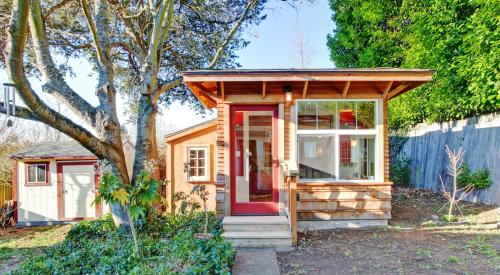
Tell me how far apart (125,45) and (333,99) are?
20.7ft

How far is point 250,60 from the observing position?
37.0ft

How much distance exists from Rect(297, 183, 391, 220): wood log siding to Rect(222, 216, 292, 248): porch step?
710 millimetres

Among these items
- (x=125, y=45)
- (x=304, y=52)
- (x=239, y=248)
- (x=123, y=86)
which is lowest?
(x=239, y=248)

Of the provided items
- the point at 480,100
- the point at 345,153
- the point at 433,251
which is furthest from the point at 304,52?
the point at 433,251

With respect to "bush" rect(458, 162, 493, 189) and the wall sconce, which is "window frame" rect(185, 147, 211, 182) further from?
"bush" rect(458, 162, 493, 189)

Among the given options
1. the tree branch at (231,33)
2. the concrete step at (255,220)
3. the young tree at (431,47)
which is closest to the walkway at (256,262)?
the concrete step at (255,220)

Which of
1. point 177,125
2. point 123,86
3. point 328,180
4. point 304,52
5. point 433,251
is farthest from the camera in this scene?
point 177,125

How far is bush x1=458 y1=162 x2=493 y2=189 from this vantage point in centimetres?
691

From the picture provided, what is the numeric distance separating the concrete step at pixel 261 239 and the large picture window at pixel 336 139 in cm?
144

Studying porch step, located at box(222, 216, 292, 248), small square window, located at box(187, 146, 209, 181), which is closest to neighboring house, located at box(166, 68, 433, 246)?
porch step, located at box(222, 216, 292, 248)

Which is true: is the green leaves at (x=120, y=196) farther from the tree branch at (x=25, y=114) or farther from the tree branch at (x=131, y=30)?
the tree branch at (x=131, y=30)

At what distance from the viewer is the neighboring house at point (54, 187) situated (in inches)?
421

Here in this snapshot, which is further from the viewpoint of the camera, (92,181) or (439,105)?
(92,181)

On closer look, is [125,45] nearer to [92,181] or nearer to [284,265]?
[92,181]
